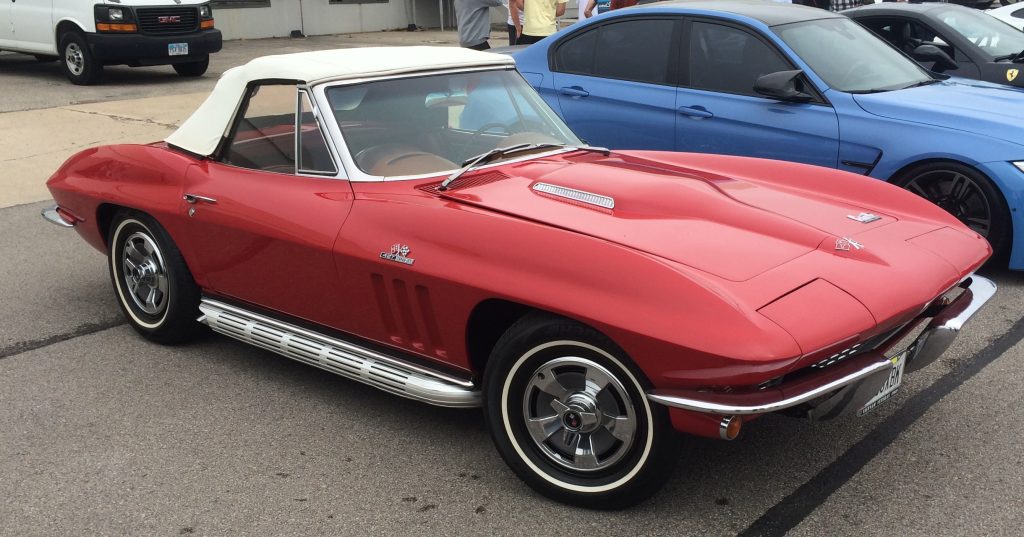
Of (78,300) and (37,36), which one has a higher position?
(37,36)

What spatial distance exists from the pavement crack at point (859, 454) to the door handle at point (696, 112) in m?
2.38

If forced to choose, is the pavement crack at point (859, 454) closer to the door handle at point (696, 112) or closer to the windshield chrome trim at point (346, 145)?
the windshield chrome trim at point (346, 145)

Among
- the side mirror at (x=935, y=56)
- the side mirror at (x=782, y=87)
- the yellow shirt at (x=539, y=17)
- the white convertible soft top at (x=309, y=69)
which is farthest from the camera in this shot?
the yellow shirt at (x=539, y=17)

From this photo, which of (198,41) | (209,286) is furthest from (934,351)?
(198,41)

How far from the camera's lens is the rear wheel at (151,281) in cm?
461

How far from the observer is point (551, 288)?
318cm

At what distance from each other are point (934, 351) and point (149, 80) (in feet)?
41.4

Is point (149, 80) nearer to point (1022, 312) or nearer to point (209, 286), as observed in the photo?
point (209, 286)

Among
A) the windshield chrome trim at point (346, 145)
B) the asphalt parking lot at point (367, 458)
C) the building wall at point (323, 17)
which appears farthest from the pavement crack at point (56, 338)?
the building wall at point (323, 17)

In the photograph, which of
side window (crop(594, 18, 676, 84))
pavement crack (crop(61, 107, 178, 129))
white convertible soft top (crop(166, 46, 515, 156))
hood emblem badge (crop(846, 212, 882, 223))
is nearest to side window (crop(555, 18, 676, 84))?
side window (crop(594, 18, 676, 84))

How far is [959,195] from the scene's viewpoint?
18.7 ft

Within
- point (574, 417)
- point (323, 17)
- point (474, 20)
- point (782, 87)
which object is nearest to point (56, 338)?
point (574, 417)

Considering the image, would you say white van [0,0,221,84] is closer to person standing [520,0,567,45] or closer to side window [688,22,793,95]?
person standing [520,0,567,45]

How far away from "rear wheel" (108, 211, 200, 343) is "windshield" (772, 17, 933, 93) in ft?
13.2
